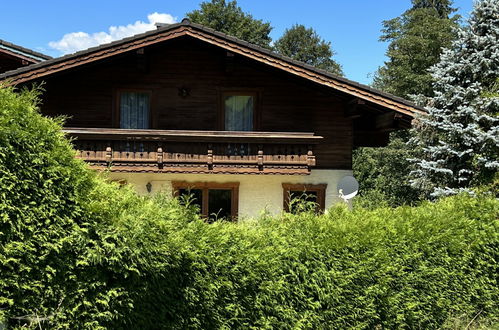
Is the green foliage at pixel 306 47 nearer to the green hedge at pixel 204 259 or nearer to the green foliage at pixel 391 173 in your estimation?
the green foliage at pixel 391 173

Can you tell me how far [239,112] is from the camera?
11.5m

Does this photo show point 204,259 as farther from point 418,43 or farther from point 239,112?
point 418,43

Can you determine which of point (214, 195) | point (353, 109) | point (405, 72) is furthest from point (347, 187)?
point (405, 72)

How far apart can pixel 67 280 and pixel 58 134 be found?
1.50 metres

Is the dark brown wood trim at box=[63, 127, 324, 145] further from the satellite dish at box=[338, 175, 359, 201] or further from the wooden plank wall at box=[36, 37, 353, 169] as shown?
the satellite dish at box=[338, 175, 359, 201]

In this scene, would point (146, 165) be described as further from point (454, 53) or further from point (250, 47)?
point (454, 53)

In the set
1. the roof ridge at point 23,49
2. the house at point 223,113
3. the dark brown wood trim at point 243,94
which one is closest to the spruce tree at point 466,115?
the house at point 223,113

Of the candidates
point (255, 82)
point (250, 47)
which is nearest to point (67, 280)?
point (250, 47)

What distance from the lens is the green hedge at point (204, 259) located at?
3.79 m

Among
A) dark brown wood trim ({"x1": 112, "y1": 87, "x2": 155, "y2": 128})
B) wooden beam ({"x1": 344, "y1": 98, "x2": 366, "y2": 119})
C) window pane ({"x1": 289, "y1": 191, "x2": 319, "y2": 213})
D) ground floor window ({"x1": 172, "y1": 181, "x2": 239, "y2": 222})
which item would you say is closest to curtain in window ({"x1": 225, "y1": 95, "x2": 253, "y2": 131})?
ground floor window ({"x1": 172, "y1": 181, "x2": 239, "y2": 222})

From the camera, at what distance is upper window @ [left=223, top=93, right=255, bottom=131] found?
11.5 meters

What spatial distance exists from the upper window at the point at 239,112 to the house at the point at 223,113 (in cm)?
3

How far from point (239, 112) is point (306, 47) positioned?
3454 cm

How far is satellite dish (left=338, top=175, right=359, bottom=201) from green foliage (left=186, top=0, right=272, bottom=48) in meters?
29.6
